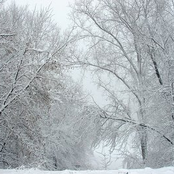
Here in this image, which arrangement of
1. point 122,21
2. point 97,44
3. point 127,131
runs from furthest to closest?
point 97,44 → point 122,21 → point 127,131

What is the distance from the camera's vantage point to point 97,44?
518 inches

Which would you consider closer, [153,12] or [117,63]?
[153,12]

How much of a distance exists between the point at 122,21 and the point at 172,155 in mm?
6226

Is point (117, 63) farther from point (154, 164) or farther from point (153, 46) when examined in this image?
point (154, 164)

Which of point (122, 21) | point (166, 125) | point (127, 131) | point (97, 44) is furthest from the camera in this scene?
point (97, 44)

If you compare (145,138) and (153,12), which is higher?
(153,12)

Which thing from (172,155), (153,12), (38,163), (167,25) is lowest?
(38,163)

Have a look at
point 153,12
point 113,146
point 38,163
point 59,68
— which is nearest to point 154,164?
point 113,146

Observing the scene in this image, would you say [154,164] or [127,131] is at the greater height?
[127,131]

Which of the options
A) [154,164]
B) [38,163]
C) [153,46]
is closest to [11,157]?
[38,163]

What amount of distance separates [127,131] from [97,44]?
15.8 feet

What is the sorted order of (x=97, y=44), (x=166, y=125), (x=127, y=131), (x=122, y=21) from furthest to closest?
1. (x=97, y=44)
2. (x=122, y=21)
3. (x=127, y=131)
4. (x=166, y=125)

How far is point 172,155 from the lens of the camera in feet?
32.3

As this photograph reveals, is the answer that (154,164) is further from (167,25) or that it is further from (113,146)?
(167,25)
